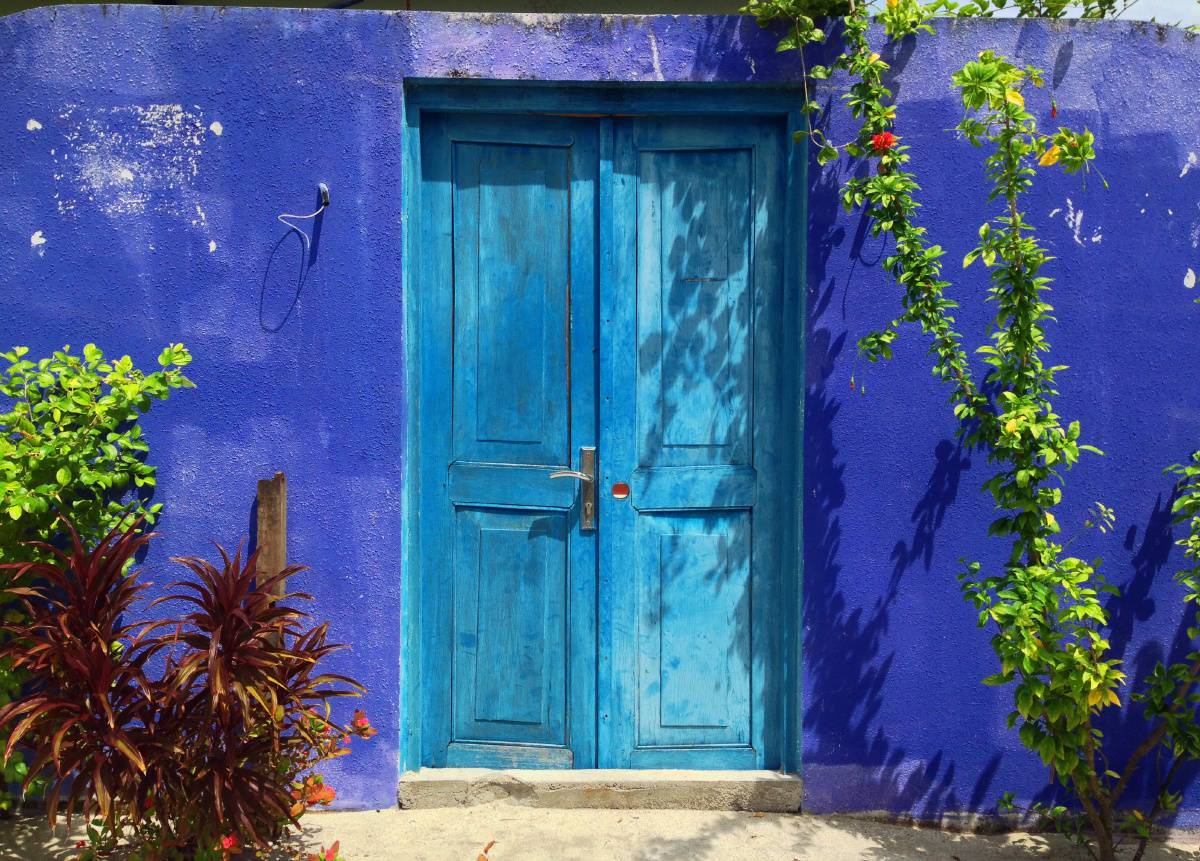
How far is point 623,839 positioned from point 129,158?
9.50ft

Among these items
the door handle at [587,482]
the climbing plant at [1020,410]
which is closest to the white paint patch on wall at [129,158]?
the door handle at [587,482]

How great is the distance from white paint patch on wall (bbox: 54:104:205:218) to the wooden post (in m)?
1.01

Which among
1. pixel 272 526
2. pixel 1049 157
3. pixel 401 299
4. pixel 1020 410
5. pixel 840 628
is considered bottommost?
pixel 840 628

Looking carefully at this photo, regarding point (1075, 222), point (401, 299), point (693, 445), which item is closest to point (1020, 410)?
point (1075, 222)

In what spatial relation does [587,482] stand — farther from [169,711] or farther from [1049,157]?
[1049,157]

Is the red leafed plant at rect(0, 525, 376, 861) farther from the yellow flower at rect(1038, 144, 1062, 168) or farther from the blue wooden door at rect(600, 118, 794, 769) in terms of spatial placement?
the yellow flower at rect(1038, 144, 1062, 168)

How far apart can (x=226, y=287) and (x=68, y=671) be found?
4.52 ft

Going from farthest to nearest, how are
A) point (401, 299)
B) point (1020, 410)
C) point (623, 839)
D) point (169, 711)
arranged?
point (401, 299) → point (623, 839) → point (1020, 410) → point (169, 711)

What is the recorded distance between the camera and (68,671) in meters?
3.32

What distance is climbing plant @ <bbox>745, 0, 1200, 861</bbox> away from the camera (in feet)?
11.3

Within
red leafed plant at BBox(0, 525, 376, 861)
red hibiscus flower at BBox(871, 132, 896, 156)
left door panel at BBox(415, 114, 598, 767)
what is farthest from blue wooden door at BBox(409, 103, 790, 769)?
red leafed plant at BBox(0, 525, 376, 861)

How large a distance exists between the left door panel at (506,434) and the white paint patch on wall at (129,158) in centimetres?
82

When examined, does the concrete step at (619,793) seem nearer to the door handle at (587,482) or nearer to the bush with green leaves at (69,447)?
the door handle at (587,482)

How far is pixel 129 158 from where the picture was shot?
388 cm
